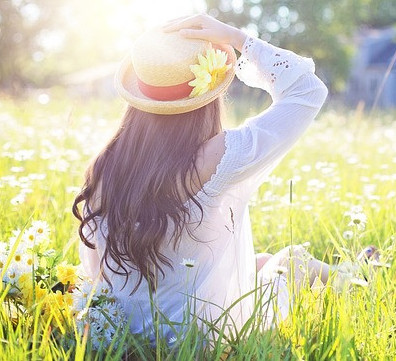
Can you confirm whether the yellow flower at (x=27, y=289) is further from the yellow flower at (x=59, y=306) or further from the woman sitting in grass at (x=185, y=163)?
the woman sitting in grass at (x=185, y=163)

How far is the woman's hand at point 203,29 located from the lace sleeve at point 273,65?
0.08m

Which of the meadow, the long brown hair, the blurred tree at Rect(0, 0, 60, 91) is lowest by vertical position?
the blurred tree at Rect(0, 0, 60, 91)

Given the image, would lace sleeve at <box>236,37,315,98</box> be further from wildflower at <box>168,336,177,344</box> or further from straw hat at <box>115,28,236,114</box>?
wildflower at <box>168,336,177,344</box>

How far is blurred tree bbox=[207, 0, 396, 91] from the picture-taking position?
33125 mm

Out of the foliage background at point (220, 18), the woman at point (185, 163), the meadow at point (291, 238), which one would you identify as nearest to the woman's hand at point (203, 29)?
the woman at point (185, 163)

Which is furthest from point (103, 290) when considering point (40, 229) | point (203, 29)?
point (203, 29)

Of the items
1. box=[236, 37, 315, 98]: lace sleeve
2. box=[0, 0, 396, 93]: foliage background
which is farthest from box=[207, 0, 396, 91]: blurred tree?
box=[236, 37, 315, 98]: lace sleeve

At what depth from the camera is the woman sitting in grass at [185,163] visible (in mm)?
2205

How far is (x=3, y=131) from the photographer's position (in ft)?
21.2

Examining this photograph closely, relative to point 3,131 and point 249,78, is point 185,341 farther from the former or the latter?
point 3,131

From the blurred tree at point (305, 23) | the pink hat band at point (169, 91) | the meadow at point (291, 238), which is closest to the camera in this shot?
the meadow at point (291, 238)

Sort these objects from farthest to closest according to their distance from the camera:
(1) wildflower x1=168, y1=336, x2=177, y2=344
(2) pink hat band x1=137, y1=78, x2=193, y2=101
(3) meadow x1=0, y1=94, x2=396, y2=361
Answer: (2) pink hat band x1=137, y1=78, x2=193, y2=101 < (1) wildflower x1=168, y1=336, x2=177, y2=344 < (3) meadow x1=0, y1=94, x2=396, y2=361

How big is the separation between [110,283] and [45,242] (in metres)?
0.26

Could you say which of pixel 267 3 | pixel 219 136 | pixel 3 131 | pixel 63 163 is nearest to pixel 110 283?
pixel 219 136
